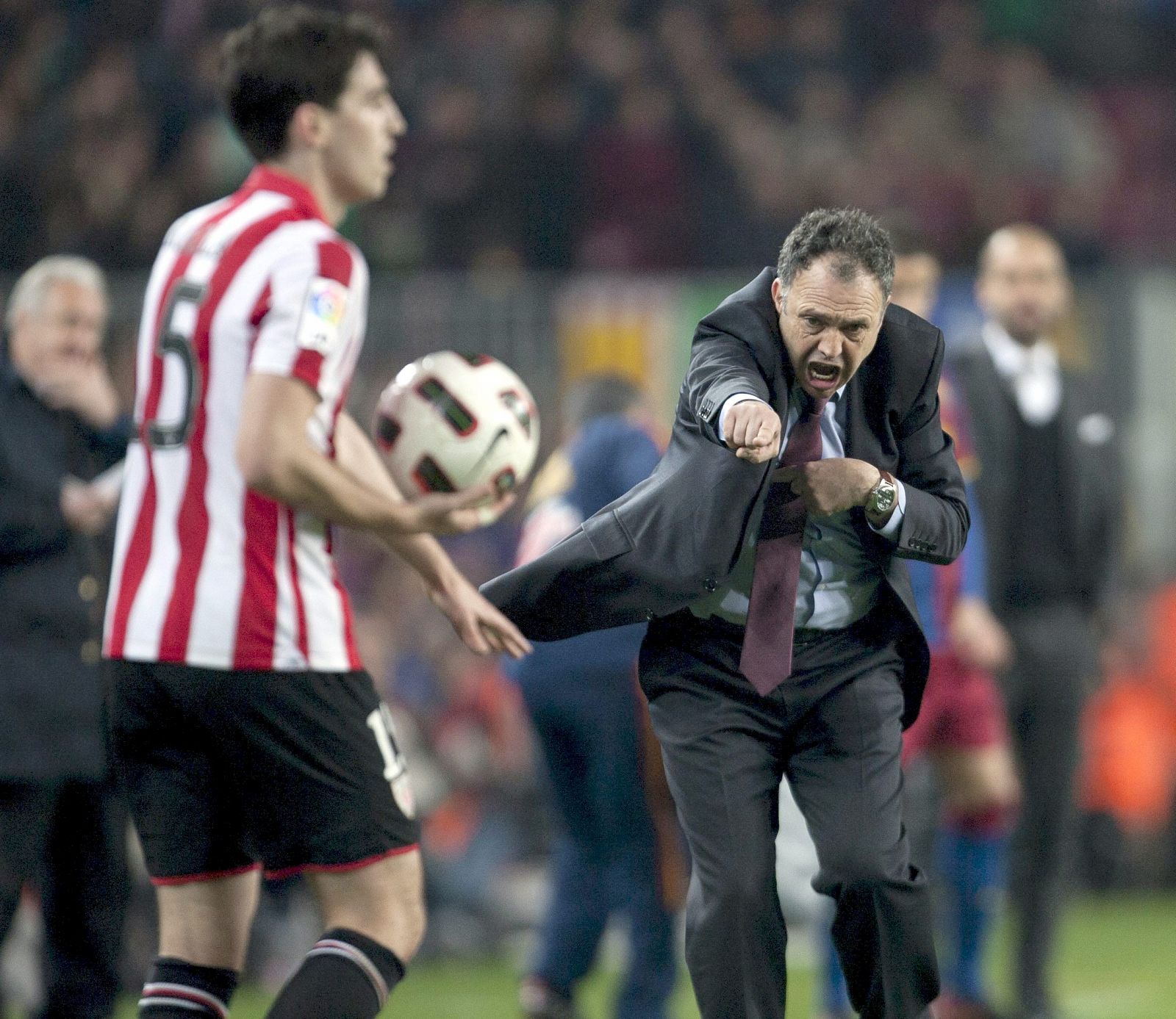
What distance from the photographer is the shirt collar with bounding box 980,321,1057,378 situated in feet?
19.8

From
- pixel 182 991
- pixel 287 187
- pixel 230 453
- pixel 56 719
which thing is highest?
pixel 287 187

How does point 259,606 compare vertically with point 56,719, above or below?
above

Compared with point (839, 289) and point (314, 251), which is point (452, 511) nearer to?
point (314, 251)

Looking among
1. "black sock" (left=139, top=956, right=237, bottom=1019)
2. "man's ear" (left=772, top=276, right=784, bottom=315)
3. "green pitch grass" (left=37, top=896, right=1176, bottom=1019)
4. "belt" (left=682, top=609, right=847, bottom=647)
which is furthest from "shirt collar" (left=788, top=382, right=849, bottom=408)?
"green pitch grass" (left=37, top=896, right=1176, bottom=1019)

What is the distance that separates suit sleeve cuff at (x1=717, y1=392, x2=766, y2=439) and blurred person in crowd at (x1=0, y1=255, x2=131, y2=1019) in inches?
77.4

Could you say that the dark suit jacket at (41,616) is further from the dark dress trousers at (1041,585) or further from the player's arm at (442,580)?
the dark dress trousers at (1041,585)

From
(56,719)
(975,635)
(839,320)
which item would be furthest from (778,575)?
(975,635)

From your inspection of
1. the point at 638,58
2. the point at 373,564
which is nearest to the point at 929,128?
the point at 638,58

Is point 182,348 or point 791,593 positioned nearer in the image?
point 182,348

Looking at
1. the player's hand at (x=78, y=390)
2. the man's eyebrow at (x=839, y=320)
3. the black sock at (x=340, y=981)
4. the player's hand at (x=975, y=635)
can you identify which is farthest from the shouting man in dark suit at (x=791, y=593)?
the player's hand at (x=975, y=635)

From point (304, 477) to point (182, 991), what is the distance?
3.25 ft

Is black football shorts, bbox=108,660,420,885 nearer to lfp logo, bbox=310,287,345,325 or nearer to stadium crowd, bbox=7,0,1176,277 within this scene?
lfp logo, bbox=310,287,345,325

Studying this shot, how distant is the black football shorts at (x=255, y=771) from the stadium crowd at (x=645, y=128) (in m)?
6.84

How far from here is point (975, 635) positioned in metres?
5.55
